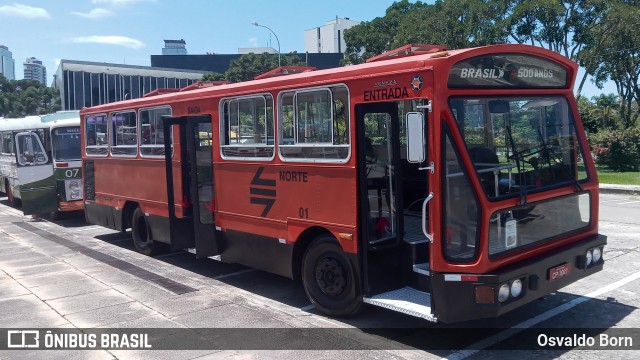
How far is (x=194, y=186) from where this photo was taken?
29.1ft

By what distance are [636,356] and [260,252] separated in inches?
176

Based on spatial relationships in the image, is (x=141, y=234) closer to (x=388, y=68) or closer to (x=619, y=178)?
(x=388, y=68)

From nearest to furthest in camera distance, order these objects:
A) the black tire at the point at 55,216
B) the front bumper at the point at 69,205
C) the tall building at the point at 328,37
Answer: the front bumper at the point at 69,205
the black tire at the point at 55,216
the tall building at the point at 328,37

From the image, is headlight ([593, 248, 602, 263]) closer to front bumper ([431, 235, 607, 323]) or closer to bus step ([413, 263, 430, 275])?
front bumper ([431, 235, 607, 323])

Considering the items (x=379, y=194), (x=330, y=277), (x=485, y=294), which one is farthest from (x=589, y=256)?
(x=330, y=277)

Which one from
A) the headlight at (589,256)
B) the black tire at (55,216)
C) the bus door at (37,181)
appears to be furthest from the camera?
the black tire at (55,216)

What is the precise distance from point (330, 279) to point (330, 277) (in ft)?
0.08

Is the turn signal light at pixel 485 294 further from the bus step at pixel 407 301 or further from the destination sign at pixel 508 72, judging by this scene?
the destination sign at pixel 508 72

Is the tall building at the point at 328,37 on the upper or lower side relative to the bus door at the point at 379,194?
upper

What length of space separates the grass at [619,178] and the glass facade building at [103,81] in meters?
44.6

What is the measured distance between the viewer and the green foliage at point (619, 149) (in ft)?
85.9

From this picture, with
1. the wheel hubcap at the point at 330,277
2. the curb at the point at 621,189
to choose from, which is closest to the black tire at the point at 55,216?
the wheel hubcap at the point at 330,277

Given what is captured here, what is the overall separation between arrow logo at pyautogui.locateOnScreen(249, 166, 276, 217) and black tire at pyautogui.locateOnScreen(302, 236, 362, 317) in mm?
890

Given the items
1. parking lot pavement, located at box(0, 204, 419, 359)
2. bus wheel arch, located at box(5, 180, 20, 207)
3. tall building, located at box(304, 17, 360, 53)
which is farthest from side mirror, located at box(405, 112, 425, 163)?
tall building, located at box(304, 17, 360, 53)
